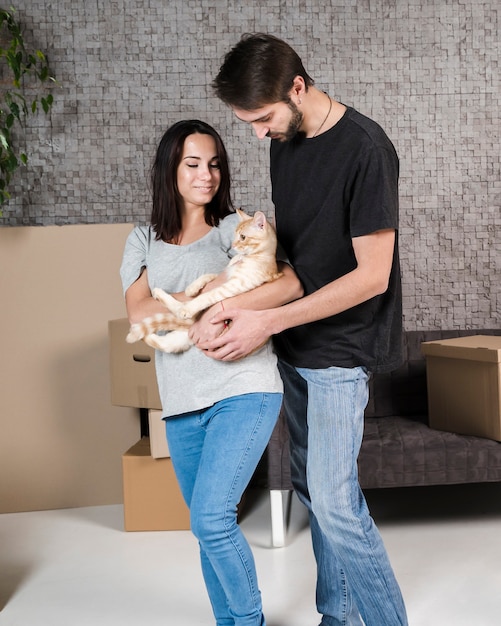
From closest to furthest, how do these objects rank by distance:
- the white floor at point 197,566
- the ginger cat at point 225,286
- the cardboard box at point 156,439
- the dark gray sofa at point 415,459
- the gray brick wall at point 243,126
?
the ginger cat at point 225,286 < the white floor at point 197,566 < the dark gray sofa at point 415,459 < the cardboard box at point 156,439 < the gray brick wall at point 243,126

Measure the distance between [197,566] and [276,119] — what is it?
5.40 ft

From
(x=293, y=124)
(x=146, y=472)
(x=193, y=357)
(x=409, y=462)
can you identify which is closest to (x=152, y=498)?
(x=146, y=472)

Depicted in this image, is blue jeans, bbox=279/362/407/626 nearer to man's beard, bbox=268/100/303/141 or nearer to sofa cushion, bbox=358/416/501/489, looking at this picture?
man's beard, bbox=268/100/303/141

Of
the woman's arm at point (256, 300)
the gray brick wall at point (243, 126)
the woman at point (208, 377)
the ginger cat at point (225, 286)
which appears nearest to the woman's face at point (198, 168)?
the woman at point (208, 377)

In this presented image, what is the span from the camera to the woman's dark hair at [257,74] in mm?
1551

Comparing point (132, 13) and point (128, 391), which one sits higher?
point (132, 13)

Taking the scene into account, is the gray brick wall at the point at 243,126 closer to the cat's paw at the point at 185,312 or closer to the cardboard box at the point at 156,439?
the cardboard box at the point at 156,439

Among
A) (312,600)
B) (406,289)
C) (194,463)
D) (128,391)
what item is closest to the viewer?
(194,463)

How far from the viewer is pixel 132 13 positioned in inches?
136

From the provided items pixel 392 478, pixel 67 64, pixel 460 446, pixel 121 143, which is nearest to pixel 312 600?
pixel 392 478

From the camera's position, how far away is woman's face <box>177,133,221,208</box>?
1813 mm

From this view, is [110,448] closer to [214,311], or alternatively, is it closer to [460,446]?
[460,446]

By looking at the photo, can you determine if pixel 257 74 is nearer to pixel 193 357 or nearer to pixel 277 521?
pixel 193 357

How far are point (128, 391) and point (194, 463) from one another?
137 centimetres
